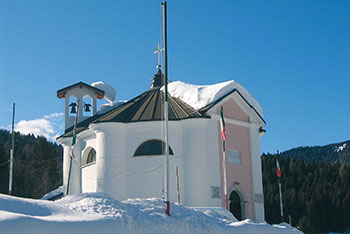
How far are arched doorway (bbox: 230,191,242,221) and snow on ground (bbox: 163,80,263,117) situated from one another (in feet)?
17.3

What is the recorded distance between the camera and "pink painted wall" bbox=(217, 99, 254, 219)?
27562 millimetres

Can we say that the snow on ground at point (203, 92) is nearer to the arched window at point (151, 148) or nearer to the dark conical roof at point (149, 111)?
the dark conical roof at point (149, 111)

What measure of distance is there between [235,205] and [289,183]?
62175 mm

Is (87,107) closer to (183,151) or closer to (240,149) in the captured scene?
(183,151)

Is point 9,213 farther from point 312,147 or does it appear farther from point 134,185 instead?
point 312,147

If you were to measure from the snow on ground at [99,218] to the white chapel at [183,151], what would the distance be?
27.2ft

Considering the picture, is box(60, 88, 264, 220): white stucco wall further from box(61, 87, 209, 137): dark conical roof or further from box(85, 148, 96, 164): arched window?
box(85, 148, 96, 164): arched window

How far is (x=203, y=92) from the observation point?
28.8 metres

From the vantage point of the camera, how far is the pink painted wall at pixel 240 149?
27562 millimetres

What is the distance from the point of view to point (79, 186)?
29703 millimetres

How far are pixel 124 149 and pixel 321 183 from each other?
220 ft

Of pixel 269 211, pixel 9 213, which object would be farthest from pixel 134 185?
pixel 269 211

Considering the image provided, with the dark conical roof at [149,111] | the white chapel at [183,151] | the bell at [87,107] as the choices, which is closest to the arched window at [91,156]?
the white chapel at [183,151]

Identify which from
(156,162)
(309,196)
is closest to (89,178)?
(156,162)
